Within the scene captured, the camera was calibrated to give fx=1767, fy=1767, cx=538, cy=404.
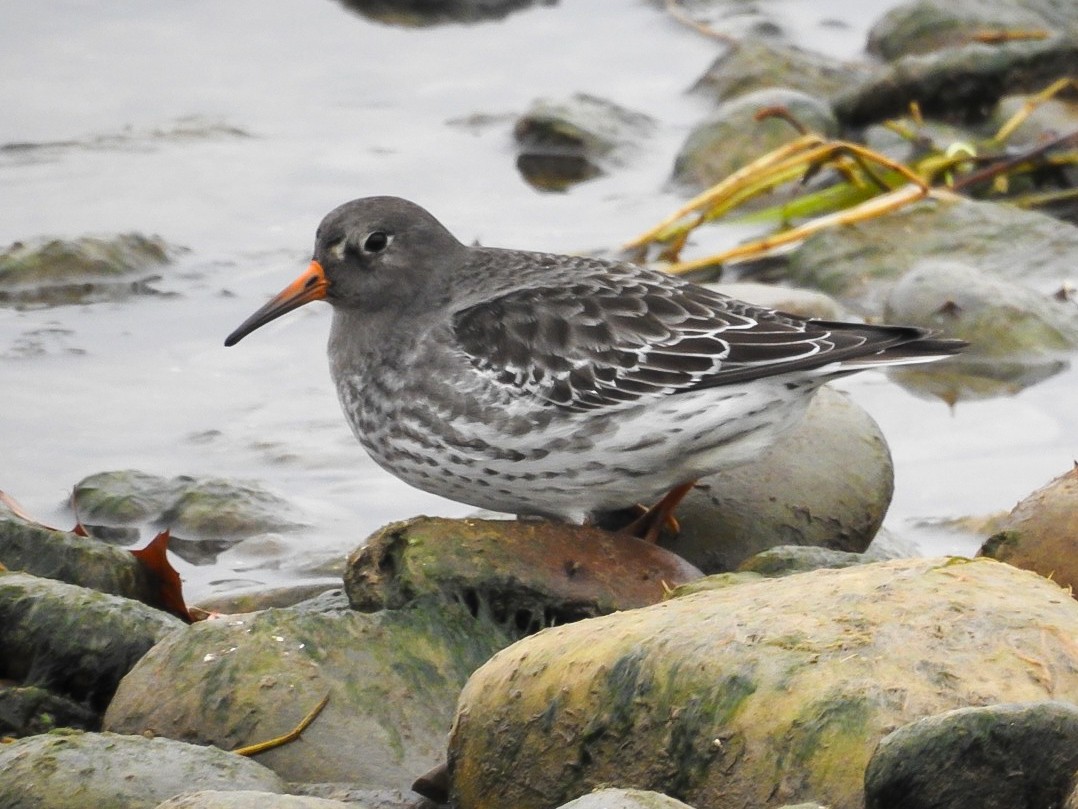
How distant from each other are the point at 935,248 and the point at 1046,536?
15.0 feet

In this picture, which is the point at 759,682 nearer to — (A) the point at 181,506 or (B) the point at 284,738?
(B) the point at 284,738

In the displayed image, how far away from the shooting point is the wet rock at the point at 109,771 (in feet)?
14.8

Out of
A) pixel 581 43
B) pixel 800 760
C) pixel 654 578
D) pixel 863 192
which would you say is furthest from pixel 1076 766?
pixel 581 43

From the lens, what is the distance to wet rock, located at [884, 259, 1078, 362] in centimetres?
900

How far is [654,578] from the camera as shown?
6082mm

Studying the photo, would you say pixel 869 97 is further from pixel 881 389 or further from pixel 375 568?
pixel 375 568

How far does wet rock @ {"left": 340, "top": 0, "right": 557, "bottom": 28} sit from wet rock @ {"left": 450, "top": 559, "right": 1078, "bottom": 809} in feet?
35.9

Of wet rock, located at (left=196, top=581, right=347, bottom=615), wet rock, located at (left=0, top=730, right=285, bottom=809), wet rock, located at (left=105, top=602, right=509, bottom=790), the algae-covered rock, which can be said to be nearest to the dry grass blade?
wet rock, located at (left=105, top=602, right=509, bottom=790)

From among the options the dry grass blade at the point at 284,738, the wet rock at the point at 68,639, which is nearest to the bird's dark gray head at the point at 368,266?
the wet rock at the point at 68,639

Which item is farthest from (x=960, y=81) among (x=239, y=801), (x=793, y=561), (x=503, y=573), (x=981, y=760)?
(x=239, y=801)

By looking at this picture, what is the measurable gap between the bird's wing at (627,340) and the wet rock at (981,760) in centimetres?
265

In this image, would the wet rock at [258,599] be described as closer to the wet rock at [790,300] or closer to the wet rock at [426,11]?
the wet rock at [790,300]

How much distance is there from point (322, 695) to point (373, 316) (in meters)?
2.19

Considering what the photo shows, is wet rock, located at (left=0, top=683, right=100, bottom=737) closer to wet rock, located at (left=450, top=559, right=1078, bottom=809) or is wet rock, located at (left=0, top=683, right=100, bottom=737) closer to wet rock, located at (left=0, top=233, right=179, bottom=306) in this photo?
wet rock, located at (left=450, top=559, right=1078, bottom=809)
